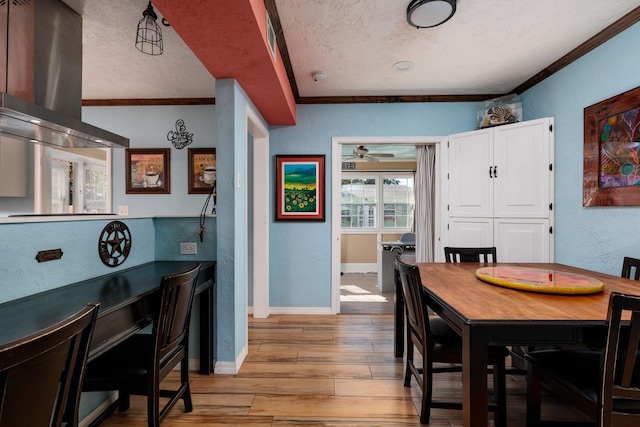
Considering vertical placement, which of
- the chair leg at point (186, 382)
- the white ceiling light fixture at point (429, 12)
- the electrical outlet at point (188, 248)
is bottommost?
the chair leg at point (186, 382)

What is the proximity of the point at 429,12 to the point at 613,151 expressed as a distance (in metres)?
1.75

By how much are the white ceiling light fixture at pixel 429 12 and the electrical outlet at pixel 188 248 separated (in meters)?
2.25

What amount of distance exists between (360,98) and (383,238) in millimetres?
3774

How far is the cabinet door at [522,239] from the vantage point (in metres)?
2.97

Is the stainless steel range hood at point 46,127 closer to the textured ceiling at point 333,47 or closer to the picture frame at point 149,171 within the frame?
the textured ceiling at point 333,47

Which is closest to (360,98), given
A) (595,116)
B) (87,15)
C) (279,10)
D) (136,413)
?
(279,10)

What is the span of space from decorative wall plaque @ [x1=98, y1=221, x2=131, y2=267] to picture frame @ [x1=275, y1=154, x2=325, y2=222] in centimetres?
182

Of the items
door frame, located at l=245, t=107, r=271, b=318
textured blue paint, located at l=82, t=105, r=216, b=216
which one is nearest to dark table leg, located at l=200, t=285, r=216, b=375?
door frame, located at l=245, t=107, r=271, b=318

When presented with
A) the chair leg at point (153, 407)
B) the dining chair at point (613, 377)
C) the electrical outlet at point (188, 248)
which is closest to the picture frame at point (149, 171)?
the electrical outlet at point (188, 248)

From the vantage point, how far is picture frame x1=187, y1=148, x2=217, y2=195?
357 cm

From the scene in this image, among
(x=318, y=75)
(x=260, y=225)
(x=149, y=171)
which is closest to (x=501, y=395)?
(x=260, y=225)

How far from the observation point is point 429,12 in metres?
1.98

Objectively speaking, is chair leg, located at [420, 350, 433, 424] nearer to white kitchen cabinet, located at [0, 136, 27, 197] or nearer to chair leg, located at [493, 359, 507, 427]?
chair leg, located at [493, 359, 507, 427]

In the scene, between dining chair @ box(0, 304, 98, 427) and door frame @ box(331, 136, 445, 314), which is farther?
door frame @ box(331, 136, 445, 314)
